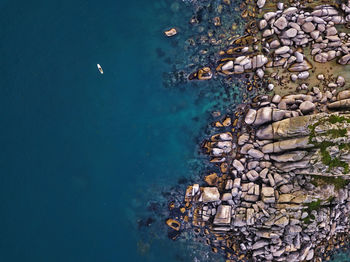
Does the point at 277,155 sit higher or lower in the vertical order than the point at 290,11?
lower

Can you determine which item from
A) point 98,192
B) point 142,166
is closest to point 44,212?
point 98,192

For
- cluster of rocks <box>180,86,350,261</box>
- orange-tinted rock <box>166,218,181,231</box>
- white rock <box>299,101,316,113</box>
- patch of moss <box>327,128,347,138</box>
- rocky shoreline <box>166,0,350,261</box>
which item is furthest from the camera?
orange-tinted rock <box>166,218,181,231</box>

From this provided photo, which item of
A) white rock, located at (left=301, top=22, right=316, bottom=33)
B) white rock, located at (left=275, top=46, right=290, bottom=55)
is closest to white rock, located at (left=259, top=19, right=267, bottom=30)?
white rock, located at (left=275, top=46, right=290, bottom=55)

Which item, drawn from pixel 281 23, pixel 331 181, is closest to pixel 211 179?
pixel 331 181

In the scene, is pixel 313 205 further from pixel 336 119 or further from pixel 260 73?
pixel 260 73

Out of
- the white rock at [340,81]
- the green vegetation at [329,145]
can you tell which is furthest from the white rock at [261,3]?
the green vegetation at [329,145]

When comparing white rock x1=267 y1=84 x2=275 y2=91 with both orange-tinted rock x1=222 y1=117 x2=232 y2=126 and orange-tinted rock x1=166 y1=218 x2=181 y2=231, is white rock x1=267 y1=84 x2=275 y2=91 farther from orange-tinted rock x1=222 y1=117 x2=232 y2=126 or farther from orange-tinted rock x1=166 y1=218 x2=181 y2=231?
orange-tinted rock x1=166 y1=218 x2=181 y2=231

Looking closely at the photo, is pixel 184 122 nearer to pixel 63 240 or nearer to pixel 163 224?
pixel 163 224
